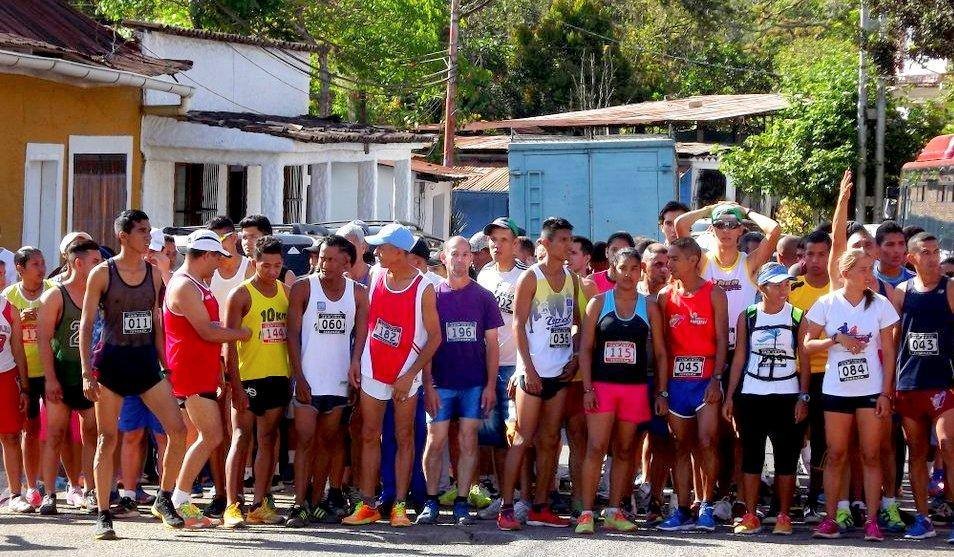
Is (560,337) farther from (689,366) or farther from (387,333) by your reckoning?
(387,333)

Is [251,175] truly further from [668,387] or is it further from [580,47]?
[580,47]

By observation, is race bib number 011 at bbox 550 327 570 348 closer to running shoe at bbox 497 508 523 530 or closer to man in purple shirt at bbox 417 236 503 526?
man in purple shirt at bbox 417 236 503 526

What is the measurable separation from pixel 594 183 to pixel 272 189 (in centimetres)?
463

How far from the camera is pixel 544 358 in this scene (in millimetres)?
9742

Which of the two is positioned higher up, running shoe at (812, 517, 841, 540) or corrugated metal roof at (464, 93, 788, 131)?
corrugated metal roof at (464, 93, 788, 131)

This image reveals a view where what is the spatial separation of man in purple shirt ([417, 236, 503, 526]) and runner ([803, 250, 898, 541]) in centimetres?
214

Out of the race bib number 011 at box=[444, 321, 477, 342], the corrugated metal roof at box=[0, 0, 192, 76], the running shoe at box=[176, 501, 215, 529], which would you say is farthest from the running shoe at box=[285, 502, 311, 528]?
the corrugated metal roof at box=[0, 0, 192, 76]

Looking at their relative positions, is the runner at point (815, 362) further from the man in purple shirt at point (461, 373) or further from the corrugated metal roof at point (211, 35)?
the corrugated metal roof at point (211, 35)

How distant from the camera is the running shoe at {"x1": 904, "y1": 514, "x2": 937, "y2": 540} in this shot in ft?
30.1

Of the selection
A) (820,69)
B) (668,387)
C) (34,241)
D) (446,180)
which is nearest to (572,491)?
(668,387)

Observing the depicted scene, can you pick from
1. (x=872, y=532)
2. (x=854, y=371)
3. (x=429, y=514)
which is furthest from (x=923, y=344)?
(x=429, y=514)

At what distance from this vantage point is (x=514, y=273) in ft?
35.1

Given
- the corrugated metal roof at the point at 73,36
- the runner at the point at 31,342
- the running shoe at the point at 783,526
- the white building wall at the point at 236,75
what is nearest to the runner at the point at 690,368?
the running shoe at the point at 783,526

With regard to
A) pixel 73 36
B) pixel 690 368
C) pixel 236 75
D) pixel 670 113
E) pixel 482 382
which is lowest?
pixel 482 382
